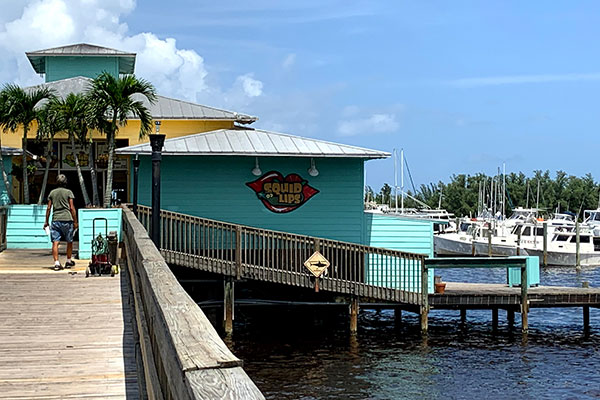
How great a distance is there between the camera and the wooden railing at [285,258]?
66.6 ft

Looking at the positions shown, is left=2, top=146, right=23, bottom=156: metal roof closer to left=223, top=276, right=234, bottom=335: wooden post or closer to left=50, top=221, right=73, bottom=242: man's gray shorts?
left=223, top=276, right=234, bottom=335: wooden post

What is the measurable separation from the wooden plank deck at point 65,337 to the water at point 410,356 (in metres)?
5.59

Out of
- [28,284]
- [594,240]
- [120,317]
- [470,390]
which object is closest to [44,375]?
[120,317]

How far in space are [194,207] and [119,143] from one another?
6.39m

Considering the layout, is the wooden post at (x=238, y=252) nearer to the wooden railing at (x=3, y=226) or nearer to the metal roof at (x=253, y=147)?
the metal roof at (x=253, y=147)

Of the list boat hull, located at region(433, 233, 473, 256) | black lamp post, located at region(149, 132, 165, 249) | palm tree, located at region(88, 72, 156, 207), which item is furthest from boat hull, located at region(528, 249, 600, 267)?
black lamp post, located at region(149, 132, 165, 249)

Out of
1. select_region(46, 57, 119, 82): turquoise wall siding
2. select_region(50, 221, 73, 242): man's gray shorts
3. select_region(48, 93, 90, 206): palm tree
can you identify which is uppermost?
select_region(46, 57, 119, 82): turquoise wall siding

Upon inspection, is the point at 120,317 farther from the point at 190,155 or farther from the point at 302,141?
the point at 302,141

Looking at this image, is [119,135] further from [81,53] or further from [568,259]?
[568,259]

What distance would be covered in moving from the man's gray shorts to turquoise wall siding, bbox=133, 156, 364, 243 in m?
7.77

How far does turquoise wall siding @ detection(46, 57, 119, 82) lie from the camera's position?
32469mm

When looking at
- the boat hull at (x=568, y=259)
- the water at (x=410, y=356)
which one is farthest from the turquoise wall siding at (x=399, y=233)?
the boat hull at (x=568, y=259)

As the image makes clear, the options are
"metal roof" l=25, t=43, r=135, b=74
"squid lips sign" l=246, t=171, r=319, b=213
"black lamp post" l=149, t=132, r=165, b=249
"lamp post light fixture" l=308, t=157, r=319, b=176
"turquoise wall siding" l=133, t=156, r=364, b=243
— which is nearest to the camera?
"black lamp post" l=149, t=132, r=165, b=249

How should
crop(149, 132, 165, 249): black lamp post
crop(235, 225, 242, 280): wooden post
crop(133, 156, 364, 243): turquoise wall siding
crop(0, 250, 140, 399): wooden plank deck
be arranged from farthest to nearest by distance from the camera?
crop(133, 156, 364, 243): turquoise wall siding < crop(235, 225, 242, 280): wooden post < crop(149, 132, 165, 249): black lamp post < crop(0, 250, 140, 399): wooden plank deck
